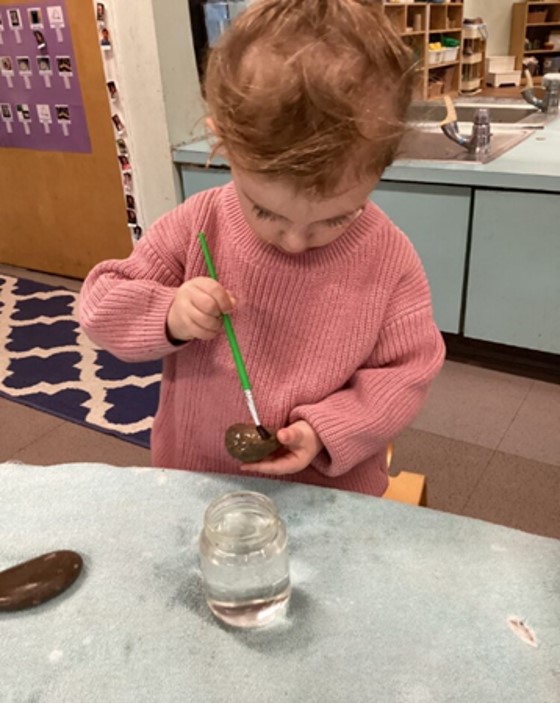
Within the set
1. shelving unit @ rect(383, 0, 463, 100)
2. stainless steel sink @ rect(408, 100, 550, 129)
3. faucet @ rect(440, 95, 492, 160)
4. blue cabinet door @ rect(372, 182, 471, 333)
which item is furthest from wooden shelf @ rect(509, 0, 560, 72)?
blue cabinet door @ rect(372, 182, 471, 333)

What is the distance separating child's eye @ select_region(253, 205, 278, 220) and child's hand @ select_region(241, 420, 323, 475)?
0.22m

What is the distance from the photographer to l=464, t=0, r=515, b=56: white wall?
5527 mm

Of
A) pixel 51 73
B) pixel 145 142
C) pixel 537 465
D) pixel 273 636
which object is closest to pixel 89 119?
pixel 51 73

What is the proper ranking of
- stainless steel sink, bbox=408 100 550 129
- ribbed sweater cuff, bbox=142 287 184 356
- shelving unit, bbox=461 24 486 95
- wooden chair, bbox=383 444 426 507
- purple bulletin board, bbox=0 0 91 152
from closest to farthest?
ribbed sweater cuff, bbox=142 287 184 356
wooden chair, bbox=383 444 426 507
stainless steel sink, bbox=408 100 550 129
purple bulletin board, bbox=0 0 91 152
shelving unit, bbox=461 24 486 95

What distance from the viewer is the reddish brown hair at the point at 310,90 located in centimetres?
55

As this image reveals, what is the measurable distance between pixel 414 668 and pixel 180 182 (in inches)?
80.5

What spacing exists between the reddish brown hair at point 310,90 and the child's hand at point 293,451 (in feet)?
0.85

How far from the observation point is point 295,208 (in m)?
0.61

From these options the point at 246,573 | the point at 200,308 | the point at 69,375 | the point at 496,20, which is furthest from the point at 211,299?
the point at 496,20

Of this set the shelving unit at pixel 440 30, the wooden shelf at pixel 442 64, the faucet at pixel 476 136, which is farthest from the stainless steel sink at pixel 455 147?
the wooden shelf at pixel 442 64

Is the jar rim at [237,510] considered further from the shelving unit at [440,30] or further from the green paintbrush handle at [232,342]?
the shelving unit at [440,30]

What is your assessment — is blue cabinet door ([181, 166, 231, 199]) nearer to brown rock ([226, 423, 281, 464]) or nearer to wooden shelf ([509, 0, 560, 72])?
brown rock ([226, 423, 281, 464])

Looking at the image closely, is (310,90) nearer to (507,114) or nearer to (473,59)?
(507,114)

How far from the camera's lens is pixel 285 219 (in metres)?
0.64
